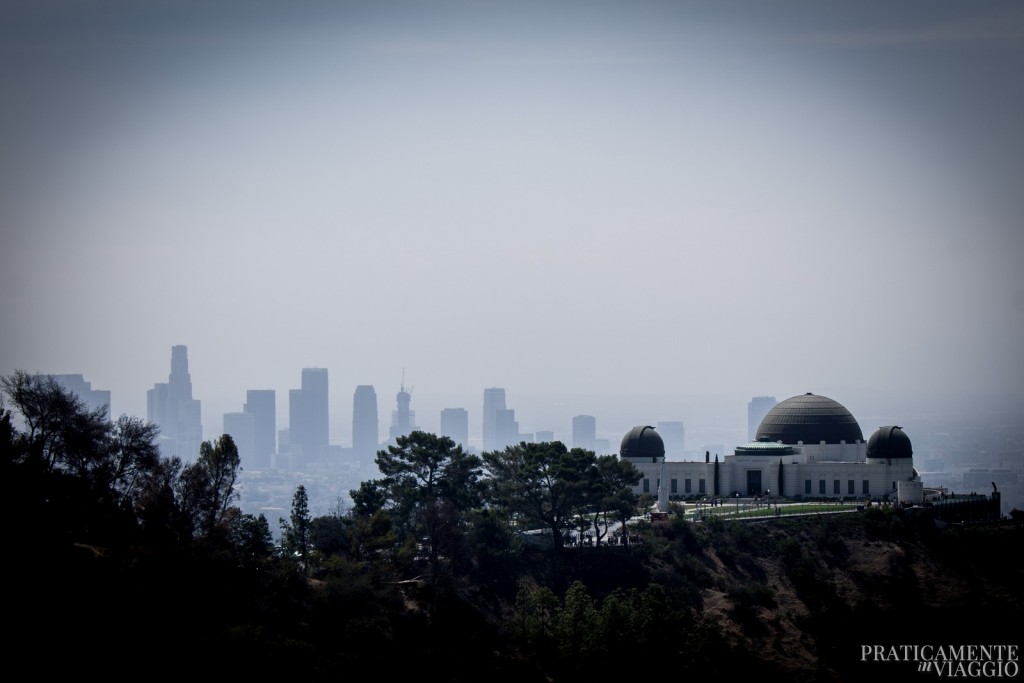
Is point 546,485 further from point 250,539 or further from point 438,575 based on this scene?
point 250,539

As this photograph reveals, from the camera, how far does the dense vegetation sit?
1660 inches

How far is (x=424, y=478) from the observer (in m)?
65.3

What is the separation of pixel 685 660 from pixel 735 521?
61.4 ft

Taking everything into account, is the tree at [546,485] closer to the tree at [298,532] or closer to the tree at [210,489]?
the tree at [298,532]

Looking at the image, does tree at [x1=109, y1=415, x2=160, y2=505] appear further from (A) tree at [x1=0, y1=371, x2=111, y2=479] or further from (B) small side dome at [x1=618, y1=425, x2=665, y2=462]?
(B) small side dome at [x1=618, y1=425, x2=665, y2=462]

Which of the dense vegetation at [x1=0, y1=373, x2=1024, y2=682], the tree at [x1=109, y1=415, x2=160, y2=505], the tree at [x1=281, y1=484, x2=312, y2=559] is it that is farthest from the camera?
the tree at [x1=281, y1=484, x2=312, y2=559]

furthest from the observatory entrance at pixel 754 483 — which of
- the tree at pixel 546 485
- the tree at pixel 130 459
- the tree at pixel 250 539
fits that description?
the tree at pixel 130 459

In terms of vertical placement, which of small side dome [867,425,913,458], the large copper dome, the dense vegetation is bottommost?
the dense vegetation

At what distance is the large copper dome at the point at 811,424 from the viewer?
8325 centimetres

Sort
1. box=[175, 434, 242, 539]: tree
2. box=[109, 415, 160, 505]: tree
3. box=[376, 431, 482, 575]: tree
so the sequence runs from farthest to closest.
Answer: box=[376, 431, 482, 575]: tree → box=[109, 415, 160, 505]: tree → box=[175, 434, 242, 539]: tree

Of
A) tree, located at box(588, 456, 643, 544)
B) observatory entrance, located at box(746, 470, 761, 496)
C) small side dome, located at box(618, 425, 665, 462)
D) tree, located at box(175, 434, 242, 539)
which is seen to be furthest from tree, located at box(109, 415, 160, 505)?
observatory entrance, located at box(746, 470, 761, 496)

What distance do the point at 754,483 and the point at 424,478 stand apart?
2607 centimetres

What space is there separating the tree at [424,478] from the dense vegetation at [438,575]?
13 centimetres

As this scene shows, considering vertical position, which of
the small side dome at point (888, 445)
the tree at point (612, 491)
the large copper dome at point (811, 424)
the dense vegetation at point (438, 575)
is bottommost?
the dense vegetation at point (438, 575)
